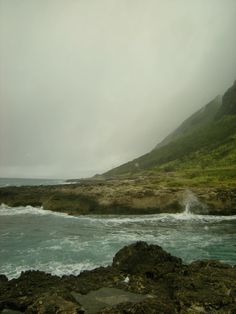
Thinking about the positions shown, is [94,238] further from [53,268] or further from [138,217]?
[138,217]

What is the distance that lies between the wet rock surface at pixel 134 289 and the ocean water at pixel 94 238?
6.13m

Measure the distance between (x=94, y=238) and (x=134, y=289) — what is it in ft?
90.8

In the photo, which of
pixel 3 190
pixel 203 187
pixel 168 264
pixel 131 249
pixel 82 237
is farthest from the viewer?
pixel 3 190

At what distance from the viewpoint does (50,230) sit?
5844 cm

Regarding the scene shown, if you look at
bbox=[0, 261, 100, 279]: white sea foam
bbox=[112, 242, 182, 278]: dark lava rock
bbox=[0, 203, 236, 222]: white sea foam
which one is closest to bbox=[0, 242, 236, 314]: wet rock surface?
bbox=[112, 242, 182, 278]: dark lava rock

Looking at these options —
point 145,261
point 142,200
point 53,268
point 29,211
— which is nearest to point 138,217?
point 142,200

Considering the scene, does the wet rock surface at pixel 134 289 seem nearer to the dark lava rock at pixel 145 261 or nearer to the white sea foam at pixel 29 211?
the dark lava rock at pixel 145 261

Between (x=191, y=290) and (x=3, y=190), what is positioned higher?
(x=3, y=190)

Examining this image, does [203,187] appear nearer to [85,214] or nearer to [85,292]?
[85,214]

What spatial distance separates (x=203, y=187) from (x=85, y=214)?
2908cm

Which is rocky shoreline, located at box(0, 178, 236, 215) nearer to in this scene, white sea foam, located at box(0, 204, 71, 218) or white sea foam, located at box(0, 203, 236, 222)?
white sea foam, located at box(0, 204, 71, 218)

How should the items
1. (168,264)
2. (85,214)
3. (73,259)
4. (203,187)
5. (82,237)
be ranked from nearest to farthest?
(168,264)
(73,259)
(82,237)
(85,214)
(203,187)

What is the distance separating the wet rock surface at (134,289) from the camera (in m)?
18.9

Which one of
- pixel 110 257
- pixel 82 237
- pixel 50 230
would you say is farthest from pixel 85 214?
pixel 110 257
